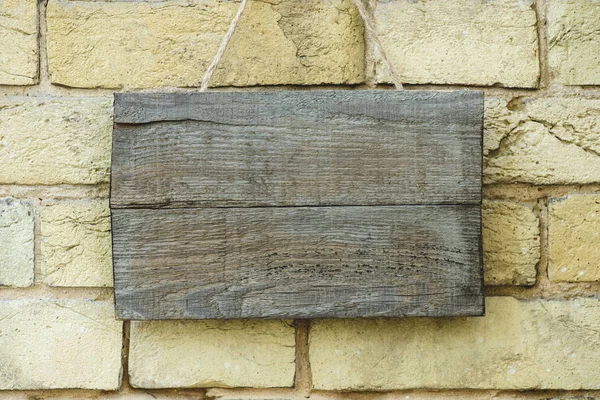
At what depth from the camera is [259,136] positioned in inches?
45.1

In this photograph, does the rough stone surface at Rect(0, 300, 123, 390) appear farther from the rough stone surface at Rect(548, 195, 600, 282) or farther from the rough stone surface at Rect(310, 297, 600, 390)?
the rough stone surface at Rect(548, 195, 600, 282)

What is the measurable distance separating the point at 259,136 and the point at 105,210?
1.34 feet

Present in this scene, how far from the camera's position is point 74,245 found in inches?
49.4

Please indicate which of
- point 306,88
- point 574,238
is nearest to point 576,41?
point 574,238

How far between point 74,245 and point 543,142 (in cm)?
109

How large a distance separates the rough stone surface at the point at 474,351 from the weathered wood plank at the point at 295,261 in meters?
0.12

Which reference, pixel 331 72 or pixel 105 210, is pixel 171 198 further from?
pixel 331 72

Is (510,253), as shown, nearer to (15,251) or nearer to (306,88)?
(306,88)

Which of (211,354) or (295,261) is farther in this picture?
(211,354)

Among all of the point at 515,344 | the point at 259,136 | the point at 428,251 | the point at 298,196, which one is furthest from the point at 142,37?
the point at 515,344

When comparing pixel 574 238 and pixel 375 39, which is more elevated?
pixel 375 39

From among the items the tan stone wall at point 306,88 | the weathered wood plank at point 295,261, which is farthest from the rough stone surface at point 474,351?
the weathered wood plank at point 295,261

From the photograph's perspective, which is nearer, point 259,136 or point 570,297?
point 259,136

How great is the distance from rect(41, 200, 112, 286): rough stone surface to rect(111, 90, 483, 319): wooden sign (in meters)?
0.13
